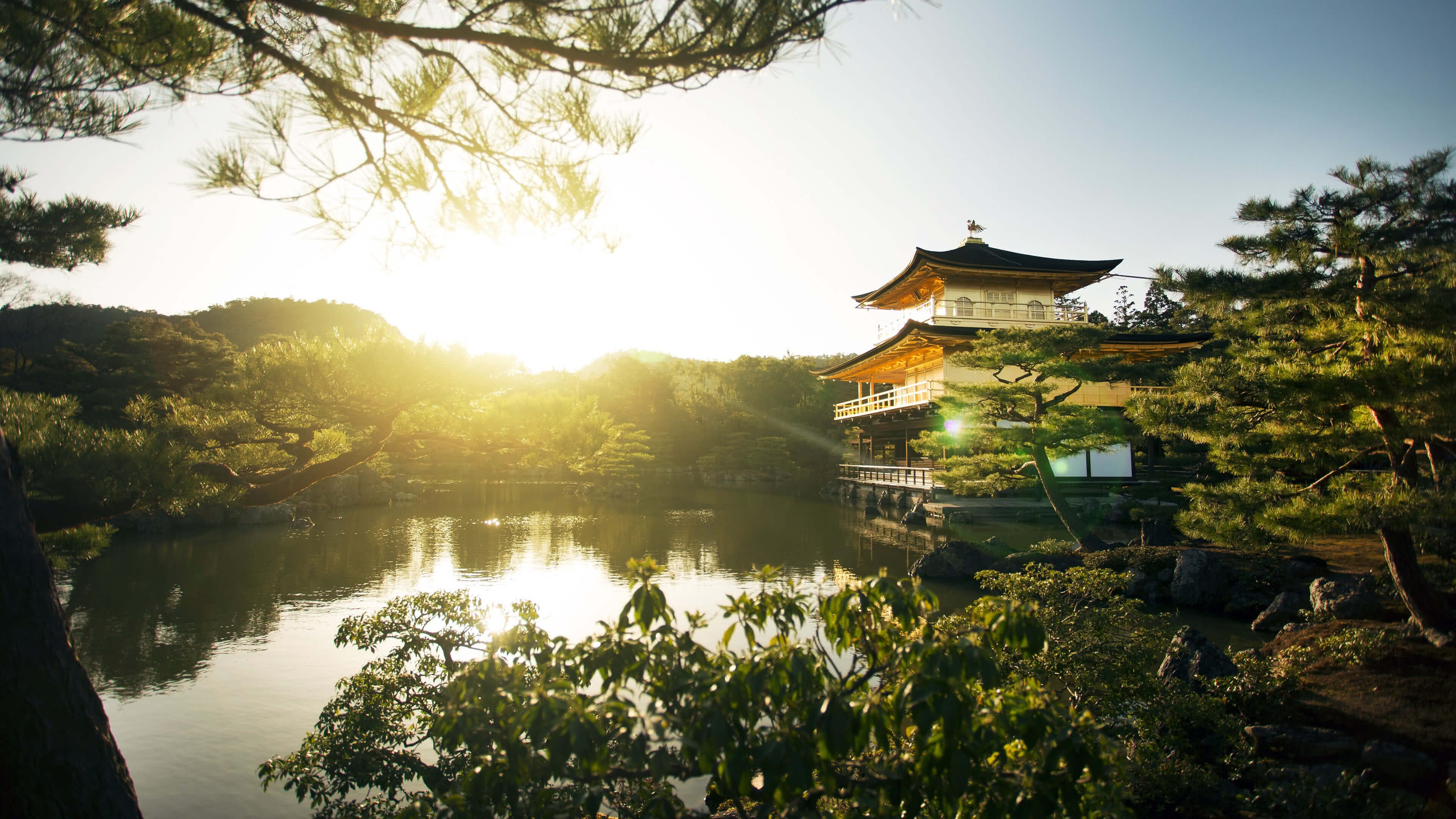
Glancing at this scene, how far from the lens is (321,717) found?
8.28 feet

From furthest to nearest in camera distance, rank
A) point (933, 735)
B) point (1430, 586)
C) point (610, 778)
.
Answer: point (1430, 586)
point (610, 778)
point (933, 735)

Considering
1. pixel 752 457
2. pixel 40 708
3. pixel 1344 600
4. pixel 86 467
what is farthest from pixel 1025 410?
pixel 752 457

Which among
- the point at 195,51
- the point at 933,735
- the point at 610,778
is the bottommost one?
the point at 610,778

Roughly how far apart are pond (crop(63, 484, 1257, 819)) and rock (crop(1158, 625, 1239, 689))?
1.96 meters

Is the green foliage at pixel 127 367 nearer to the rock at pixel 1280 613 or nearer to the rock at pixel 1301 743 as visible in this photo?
the rock at pixel 1301 743

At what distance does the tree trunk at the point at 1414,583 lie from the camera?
4496 mm

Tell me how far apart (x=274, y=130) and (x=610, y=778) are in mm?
2738

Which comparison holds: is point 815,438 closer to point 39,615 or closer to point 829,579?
point 829,579

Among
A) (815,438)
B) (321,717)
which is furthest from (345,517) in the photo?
(815,438)

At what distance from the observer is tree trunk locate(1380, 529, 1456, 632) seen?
4496 mm

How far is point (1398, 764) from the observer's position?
3098 mm

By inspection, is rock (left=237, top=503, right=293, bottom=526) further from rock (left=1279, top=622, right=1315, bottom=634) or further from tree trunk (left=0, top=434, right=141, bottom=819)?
rock (left=1279, top=622, right=1315, bottom=634)

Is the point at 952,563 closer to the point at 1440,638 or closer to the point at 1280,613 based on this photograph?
the point at 1280,613

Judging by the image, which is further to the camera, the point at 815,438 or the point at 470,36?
the point at 815,438
